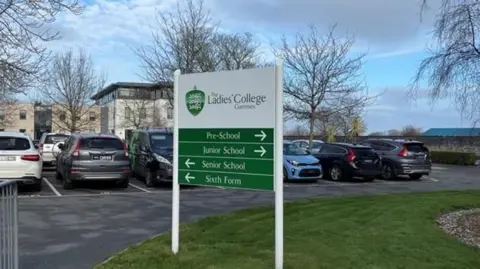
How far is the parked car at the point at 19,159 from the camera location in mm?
14227

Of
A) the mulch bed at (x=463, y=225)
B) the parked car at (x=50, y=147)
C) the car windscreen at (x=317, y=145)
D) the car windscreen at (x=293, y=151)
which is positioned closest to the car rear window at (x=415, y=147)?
the car windscreen at (x=317, y=145)

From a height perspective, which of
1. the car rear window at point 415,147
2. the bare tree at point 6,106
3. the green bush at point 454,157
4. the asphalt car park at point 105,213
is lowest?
the asphalt car park at point 105,213

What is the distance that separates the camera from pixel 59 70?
155 feet

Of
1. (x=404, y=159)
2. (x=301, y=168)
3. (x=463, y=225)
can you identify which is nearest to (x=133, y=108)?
(x=404, y=159)

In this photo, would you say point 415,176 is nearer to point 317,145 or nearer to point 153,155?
point 317,145

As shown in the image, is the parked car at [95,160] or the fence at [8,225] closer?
the fence at [8,225]

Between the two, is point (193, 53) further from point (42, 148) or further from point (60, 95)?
point (60, 95)

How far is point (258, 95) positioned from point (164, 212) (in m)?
6.10

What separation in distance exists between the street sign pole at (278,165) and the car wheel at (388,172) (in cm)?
1824

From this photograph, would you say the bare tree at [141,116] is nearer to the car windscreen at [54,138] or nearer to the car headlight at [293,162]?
the car windscreen at [54,138]

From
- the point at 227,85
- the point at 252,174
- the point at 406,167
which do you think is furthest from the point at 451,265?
the point at 406,167

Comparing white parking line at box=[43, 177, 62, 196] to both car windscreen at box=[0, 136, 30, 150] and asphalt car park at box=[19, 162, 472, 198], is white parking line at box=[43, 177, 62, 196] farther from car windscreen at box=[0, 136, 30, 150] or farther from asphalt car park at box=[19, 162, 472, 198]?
car windscreen at box=[0, 136, 30, 150]

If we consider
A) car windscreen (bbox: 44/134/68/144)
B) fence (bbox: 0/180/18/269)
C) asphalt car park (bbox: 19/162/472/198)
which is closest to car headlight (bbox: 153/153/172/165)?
asphalt car park (bbox: 19/162/472/198)

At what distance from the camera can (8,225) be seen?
5.39m
